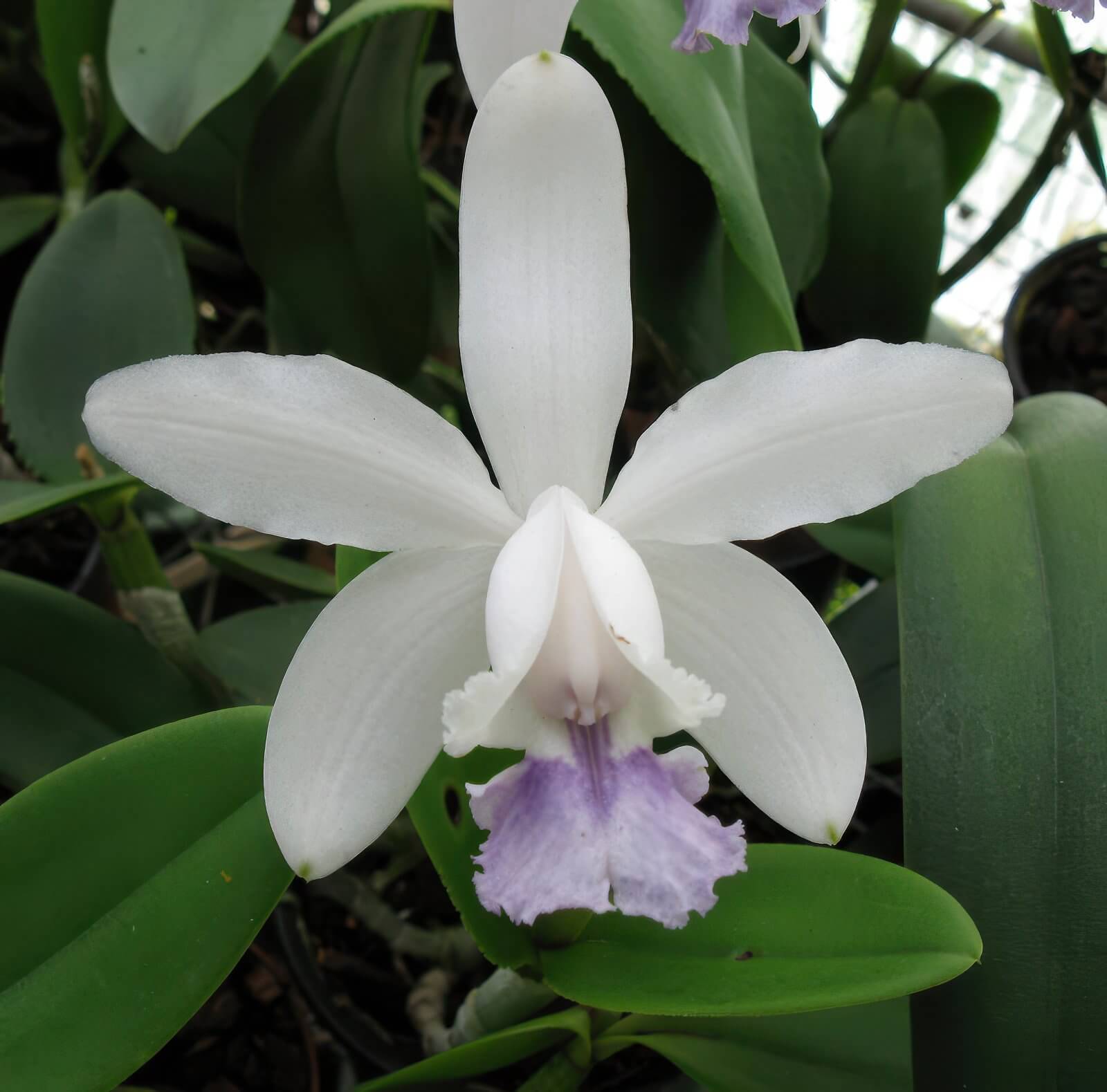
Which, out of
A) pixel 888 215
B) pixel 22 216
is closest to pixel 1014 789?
pixel 888 215

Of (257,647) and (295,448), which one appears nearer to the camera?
(295,448)

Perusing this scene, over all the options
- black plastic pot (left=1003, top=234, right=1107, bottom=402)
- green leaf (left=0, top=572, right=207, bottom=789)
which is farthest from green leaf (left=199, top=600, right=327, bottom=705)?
black plastic pot (left=1003, top=234, right=1107, bottom=402)

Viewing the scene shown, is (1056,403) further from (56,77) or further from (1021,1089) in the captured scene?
(56,77)

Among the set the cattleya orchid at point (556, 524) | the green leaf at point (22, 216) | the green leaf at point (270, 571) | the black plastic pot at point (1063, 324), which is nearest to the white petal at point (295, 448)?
the cattleya orchid at point (556, 524)

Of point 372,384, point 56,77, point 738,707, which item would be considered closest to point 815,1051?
point 738,707

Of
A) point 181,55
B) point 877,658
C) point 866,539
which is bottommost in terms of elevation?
point 877,658

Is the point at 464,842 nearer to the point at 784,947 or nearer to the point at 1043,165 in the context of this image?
the point at 784,947
